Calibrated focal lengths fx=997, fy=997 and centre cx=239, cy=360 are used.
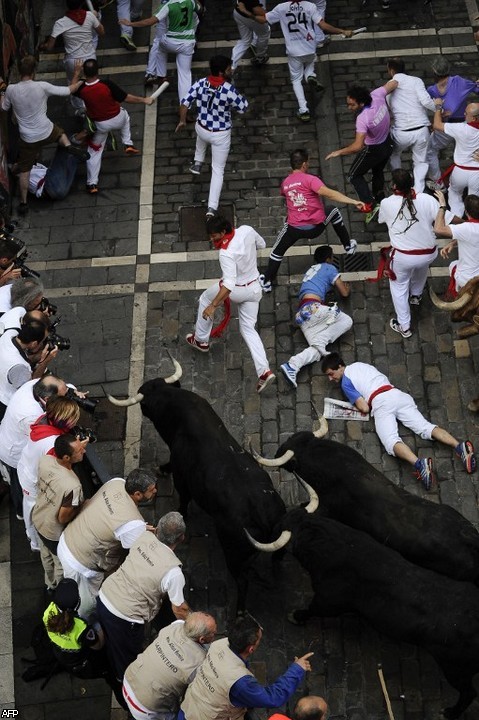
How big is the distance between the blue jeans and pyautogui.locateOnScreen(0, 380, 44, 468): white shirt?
4963 millimetres

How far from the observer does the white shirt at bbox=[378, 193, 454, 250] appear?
10.9 m

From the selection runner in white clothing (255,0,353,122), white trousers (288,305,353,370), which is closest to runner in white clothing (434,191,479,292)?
white trousers (288,305,353,370)

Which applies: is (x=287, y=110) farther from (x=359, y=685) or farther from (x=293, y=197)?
(x=359, y=685)

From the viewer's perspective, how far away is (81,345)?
39.0 ft

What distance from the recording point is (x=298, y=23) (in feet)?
46.3

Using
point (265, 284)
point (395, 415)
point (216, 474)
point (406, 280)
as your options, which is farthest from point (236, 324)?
point (216, 474)

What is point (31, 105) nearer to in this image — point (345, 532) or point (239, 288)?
point (239, 288)

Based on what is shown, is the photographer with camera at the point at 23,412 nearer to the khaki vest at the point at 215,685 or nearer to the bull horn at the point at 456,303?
the khaki vest at the point at 215,685

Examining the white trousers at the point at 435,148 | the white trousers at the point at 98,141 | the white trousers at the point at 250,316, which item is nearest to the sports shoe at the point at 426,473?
the white trousers at the point at 250,316

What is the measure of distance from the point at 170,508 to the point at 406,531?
264 cm

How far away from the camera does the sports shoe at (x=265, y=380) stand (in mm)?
11094

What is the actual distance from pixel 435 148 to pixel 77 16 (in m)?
5.56

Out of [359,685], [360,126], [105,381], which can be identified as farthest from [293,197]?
[359,685]

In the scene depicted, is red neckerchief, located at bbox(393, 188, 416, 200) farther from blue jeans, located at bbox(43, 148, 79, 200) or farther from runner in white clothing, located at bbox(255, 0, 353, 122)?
blue jeans, located at bbox(43, 148, 79, 200)
